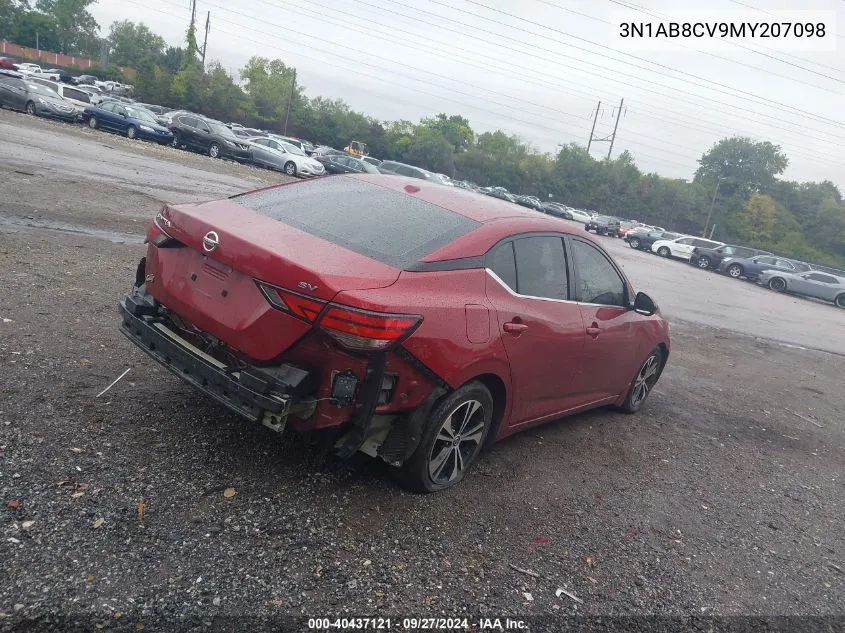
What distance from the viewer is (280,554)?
3217mm

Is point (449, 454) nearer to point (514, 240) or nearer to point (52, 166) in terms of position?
point (514, 240)

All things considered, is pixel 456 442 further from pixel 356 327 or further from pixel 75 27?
pixel 75 27

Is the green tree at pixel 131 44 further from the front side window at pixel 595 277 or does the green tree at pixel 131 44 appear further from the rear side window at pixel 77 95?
the front side window at pixel 595 277

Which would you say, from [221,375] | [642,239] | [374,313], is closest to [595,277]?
[374,313]

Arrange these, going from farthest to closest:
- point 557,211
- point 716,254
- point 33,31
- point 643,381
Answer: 1. point 33,31
2. point 557,211
3. point 716,254
4. point 643,381

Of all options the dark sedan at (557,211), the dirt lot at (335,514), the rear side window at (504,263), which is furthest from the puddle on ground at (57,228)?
the dark sedan at (557,211)

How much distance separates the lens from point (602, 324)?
5.27 metres

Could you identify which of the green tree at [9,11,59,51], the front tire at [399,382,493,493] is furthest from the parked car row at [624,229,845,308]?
the green tree at [9,11,59,51]

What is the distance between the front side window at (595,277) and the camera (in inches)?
200

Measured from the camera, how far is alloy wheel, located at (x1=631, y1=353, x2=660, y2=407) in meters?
6.48

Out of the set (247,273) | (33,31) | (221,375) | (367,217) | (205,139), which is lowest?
(205,139)

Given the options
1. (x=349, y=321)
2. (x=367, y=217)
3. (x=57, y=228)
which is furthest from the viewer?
(x=57, y=228)

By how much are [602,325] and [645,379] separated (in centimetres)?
167

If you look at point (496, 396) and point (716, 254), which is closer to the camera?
point (496, 396)
